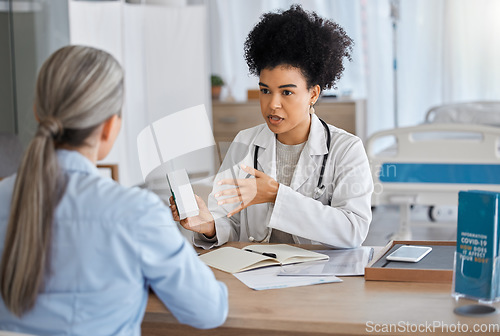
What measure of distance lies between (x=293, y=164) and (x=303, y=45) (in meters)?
0.33

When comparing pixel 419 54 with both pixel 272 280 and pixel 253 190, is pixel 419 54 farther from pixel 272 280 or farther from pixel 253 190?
pixel 272 280

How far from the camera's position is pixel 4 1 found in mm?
3049

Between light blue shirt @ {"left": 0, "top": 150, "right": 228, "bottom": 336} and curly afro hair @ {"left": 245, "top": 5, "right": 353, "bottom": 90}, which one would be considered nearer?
light blue shirt @ {"left": 0, "top": 150, "right": 228, "bottom": 336}

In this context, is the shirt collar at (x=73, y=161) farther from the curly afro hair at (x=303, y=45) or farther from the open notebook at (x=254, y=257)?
the curly afro hair at (x=303, y=45)

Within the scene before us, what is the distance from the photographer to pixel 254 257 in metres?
1.50

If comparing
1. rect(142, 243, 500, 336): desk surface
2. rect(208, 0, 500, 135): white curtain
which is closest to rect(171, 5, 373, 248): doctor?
rect(142, 243, 500, 336): desk surface

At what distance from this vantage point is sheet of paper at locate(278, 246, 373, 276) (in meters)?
1.39

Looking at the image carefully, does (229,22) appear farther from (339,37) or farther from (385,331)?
(385,331)

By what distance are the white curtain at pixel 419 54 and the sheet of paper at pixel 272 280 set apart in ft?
12.0

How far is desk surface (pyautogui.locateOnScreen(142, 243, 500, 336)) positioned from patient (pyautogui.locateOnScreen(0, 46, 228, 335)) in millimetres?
203

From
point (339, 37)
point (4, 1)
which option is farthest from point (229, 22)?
point (339, 37)

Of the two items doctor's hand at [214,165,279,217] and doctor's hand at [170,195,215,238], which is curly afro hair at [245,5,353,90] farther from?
doctor's hand at [170,195,215,238]

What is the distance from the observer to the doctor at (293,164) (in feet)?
5.30

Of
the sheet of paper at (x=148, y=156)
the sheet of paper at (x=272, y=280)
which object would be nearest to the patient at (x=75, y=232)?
the sheet of paper at (x=272, y=280)
